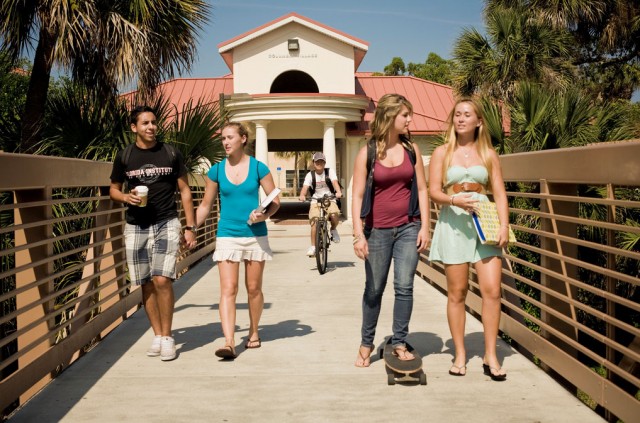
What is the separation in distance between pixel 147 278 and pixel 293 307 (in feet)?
9.19

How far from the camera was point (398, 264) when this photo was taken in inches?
209

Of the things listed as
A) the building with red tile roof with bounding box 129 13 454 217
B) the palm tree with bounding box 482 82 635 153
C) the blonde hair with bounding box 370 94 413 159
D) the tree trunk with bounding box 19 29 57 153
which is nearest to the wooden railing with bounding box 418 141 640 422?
the blonde hair with bounding box 370 94 413 159

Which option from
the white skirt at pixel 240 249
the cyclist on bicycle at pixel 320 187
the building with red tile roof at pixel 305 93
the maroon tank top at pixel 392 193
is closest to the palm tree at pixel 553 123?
the cyclist on bicycle at pixel 320 187

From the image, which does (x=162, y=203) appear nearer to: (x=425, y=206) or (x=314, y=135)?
(x=425, y=206)

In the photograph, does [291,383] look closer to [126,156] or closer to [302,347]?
[302,347]

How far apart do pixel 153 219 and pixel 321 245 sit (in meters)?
6.13

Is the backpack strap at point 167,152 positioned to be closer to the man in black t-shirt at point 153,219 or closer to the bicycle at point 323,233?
the man in black t-shirt at point 153,219

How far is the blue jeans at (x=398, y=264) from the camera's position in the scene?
17.3 ft

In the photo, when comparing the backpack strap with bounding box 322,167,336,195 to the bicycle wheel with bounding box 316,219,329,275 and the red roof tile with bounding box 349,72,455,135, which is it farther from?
the red roof tile with bounding box 349,72,455,135

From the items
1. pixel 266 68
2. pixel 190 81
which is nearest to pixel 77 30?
pixel 266 68

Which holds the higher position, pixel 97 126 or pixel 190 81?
pixel 190 81

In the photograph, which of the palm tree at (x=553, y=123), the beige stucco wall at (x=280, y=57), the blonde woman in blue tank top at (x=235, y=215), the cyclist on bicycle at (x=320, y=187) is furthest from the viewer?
the beige stucco wall at (x=280, y=57)

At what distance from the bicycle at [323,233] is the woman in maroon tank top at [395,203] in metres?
6.28

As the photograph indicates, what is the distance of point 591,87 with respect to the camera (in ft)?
121
